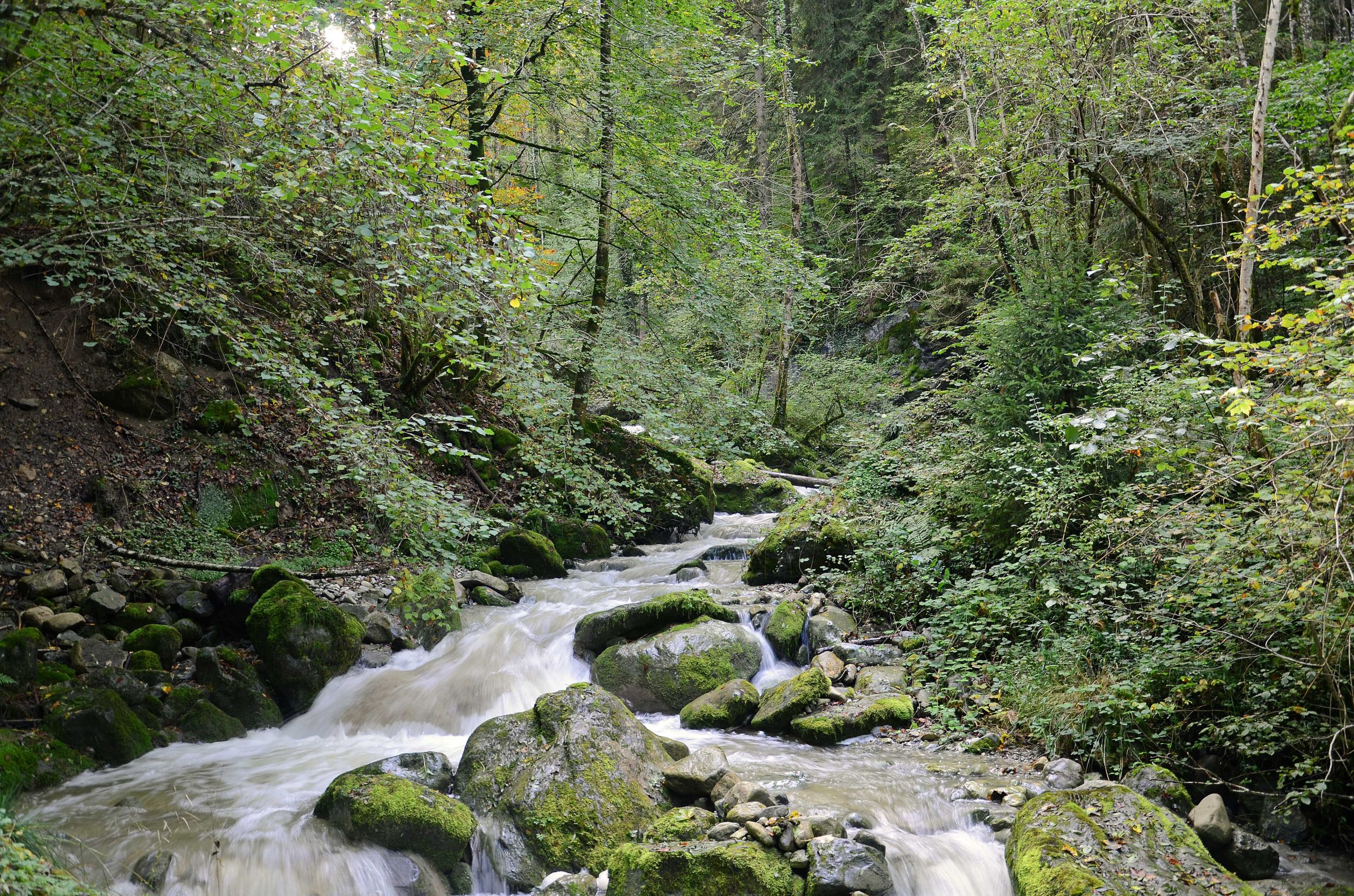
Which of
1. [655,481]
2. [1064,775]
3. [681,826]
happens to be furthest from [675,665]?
[655,481]

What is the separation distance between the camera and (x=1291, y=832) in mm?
4836

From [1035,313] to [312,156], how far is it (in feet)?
24.2

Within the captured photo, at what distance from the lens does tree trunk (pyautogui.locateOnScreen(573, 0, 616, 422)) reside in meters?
9.64

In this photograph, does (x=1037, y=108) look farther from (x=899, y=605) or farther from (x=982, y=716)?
(x=982, y=716)

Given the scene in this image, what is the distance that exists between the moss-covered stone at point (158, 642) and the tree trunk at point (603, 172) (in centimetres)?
470

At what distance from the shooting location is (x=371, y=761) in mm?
6531

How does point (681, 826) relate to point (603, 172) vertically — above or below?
below

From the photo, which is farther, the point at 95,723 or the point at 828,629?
the point at 828,629

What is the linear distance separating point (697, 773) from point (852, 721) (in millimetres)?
1969

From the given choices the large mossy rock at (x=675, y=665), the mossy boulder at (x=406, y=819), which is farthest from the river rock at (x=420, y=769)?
the large mossy rock at (x=675, y=665)

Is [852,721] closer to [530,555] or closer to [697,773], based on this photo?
[697,773]

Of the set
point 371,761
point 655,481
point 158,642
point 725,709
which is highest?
point 655,481

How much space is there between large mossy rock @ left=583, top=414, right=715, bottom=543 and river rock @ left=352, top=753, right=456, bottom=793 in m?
6.55

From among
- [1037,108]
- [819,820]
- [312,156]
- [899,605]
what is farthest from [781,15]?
[819,820]
